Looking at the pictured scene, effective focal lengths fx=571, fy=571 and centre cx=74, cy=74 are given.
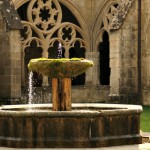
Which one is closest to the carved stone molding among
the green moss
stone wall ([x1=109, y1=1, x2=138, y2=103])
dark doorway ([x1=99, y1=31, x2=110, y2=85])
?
stone wall ([x1=109, y1=1, x2=138, y2=103])

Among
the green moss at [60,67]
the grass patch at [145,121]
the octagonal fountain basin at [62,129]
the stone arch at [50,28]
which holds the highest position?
the stone arch at [50,28]

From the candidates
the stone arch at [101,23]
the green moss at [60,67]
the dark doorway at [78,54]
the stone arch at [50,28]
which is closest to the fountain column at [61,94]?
the green moss at [60,67]

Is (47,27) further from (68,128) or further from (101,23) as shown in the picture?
(68,128)

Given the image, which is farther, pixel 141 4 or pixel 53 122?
pixel 141 4

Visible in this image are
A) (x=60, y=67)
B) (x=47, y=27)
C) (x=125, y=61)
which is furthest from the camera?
(x=47, y=27)

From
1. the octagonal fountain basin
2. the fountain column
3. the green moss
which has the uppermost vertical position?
the green moss

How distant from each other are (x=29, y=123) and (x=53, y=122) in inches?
14.6

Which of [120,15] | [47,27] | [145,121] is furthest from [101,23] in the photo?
[145,121]

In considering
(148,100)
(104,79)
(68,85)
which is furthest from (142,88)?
(68,85)

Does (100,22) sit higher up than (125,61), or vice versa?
(100,22)

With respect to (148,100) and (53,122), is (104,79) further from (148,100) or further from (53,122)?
(53,122)

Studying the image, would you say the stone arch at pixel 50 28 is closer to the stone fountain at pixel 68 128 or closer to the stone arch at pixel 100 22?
the stone arch at pixel 100 22

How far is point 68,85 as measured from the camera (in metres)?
9.46

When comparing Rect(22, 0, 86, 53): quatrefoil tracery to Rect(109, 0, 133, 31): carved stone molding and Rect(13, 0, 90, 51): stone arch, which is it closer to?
Rect(13, 0, 90, 51): stone arch
